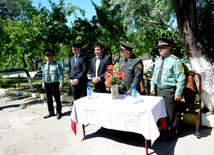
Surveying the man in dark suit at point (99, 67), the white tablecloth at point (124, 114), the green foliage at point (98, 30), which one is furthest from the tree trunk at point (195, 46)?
the green foliage at point (98, 30)

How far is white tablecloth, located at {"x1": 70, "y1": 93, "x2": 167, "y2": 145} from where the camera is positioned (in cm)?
257

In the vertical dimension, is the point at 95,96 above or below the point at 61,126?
above

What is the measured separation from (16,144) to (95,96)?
6.93ft

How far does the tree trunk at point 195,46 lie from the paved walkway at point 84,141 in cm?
94

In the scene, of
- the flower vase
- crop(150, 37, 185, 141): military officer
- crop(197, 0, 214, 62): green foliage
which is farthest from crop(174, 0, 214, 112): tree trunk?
the flower vase

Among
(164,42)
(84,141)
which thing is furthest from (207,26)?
(84,141)

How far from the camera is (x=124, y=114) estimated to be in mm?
2809

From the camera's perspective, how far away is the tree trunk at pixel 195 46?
12.9 feet

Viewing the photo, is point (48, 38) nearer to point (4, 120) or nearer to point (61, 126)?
point (4, 120)

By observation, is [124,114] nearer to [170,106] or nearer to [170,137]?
[170,106]

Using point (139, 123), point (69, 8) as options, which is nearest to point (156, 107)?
point (139, 123)

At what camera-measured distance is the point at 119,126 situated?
2938 millimetres

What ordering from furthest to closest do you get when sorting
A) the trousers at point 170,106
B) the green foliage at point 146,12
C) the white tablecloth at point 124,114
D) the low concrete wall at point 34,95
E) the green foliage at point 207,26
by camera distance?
the low concrete wall at point 34,95 → the green foliage at point 146,12 → the green foliage at point 207,26 → the trousers at point 170,106 → the white tablecloth at point 124,114

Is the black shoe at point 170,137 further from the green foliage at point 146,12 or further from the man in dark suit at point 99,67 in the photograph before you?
the green foliage at point 146,12
